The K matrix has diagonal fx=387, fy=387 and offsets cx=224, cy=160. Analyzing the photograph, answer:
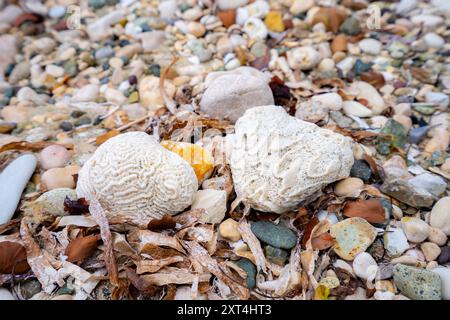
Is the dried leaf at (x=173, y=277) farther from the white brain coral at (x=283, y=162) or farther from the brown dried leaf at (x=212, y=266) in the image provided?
the white brain coral at (x=283, y=162)

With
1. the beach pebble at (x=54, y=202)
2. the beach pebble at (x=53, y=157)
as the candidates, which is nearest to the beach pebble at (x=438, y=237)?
the beach pebble at (x=54, y=202)

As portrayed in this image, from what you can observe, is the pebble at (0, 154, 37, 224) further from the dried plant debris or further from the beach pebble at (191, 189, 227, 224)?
the beach pebble at (191, 189, 227, 224)

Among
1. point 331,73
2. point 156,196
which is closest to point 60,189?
point 156,196

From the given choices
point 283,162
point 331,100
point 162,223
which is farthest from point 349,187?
point 162,223

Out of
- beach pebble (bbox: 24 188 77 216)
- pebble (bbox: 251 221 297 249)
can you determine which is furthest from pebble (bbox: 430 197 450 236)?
beach pebble (bbox: 24 188 77 216)

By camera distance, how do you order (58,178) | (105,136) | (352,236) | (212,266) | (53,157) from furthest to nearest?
1. (105,136)
2. (53,157)
3. (58,178)
4. (352,236)
5. (212,266)

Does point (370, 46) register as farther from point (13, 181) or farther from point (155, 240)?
point (13, 181)
